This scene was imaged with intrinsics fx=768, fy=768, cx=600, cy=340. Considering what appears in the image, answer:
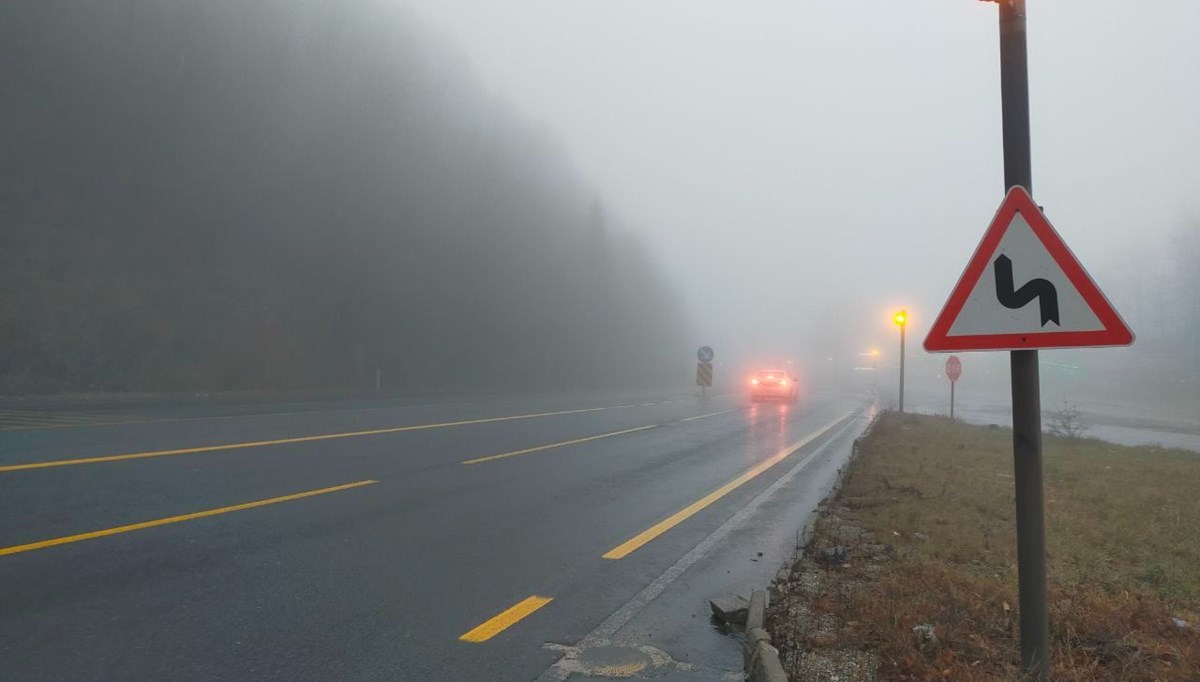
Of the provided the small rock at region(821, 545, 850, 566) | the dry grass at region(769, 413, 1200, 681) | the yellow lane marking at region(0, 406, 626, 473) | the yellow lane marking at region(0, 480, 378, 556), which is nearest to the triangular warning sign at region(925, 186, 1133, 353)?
the dry grass at region(769, 413, 1200, 681)

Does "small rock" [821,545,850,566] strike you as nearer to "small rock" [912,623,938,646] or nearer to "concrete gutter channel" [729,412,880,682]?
"concrete gutter channel" [729,412,880,682]

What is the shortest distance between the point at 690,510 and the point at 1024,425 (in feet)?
19.8

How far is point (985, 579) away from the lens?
6176mm

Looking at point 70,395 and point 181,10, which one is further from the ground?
point 181,10

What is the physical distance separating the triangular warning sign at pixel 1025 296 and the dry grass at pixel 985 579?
183cm

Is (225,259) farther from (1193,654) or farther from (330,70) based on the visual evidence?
(1193,654)

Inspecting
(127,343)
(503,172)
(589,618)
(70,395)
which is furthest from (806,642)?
(503,172)

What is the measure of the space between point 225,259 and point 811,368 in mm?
134000

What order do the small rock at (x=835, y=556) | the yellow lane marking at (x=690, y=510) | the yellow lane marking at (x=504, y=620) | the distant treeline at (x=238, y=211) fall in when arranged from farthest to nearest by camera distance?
the distant treeline at (x=238, y=211)
the yellow lane marking at (x=690, y=510)
the small rock at (x=835, y=556)
the yellow lane marking at (x=504, y=620)

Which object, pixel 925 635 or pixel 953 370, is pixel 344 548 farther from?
pixel 953 370

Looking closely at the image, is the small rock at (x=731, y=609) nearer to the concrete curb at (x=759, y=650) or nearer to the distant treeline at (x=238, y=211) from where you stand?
the concrete curb at (x=759, y=650)

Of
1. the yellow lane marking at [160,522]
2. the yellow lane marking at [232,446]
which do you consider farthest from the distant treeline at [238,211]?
the yellow lane marking at [160,522]

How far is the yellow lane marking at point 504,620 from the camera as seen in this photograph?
481 centimetres

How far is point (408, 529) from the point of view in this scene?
7.41m
